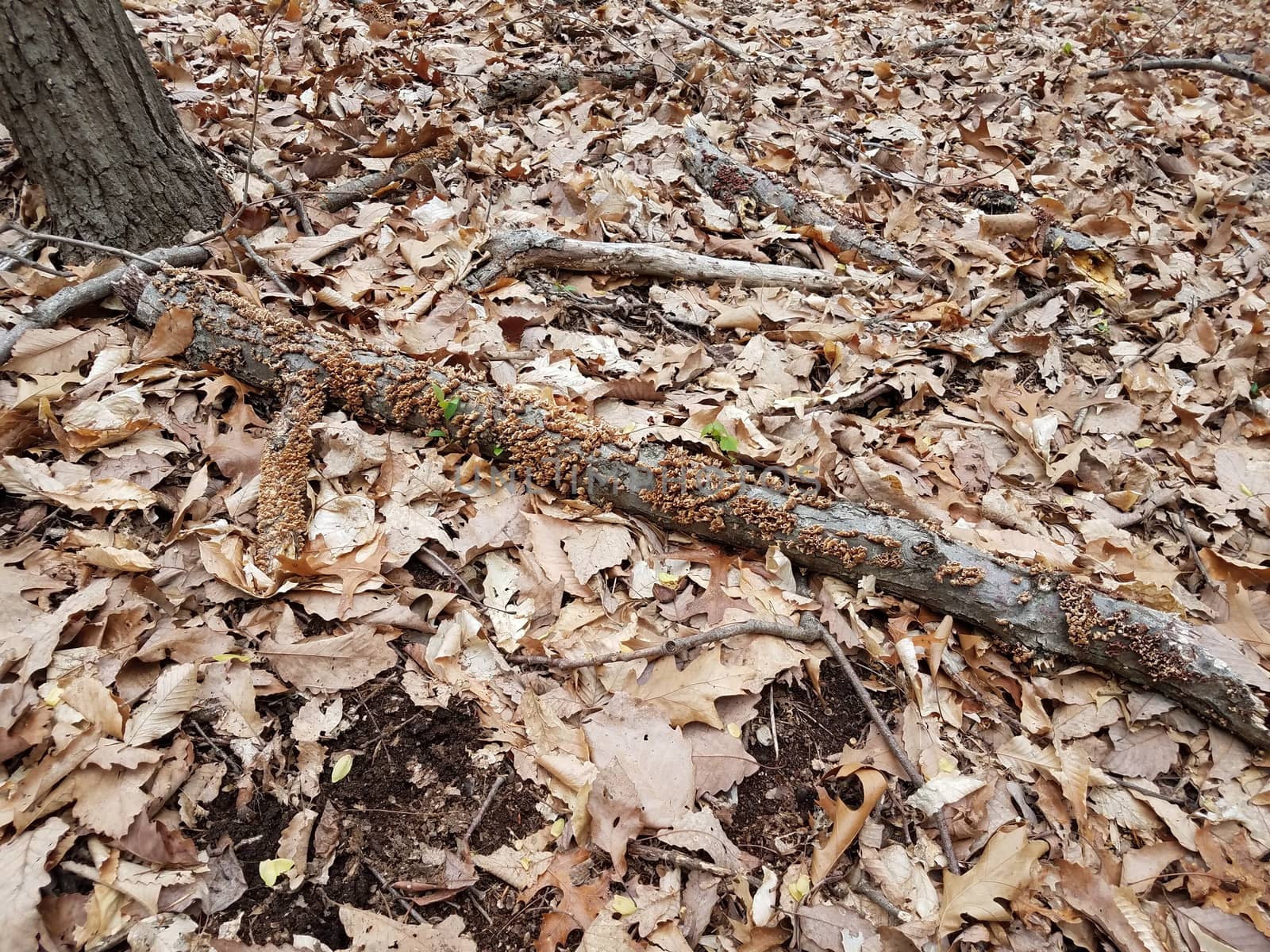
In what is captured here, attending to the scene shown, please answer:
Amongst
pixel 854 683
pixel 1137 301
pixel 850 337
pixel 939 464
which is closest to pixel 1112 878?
pixel 854 683

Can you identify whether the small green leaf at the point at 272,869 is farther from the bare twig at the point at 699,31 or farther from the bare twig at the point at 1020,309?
the bare twig at the point at 699,31

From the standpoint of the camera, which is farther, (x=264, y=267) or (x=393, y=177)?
(x=393, y=177)

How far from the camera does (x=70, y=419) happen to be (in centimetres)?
244

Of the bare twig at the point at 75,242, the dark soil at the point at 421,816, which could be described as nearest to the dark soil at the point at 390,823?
the dark soil at the point at 421,816

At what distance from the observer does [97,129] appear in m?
2.79

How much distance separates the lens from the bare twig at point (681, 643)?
2176mm

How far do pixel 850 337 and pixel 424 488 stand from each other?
2.30 m

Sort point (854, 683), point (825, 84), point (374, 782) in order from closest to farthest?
point (374, 782) → point (854, 683) → point (825, 84)

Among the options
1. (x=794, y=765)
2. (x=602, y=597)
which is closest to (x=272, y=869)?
(x=602, y=597)

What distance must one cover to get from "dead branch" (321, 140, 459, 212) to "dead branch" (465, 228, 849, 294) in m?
0.87

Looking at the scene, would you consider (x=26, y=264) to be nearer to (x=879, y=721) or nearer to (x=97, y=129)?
(x=97, y=129)

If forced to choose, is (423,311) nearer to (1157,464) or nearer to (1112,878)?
(1112,878)

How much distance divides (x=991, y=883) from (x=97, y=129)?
4.23m

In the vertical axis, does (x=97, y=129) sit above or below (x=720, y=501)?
above
